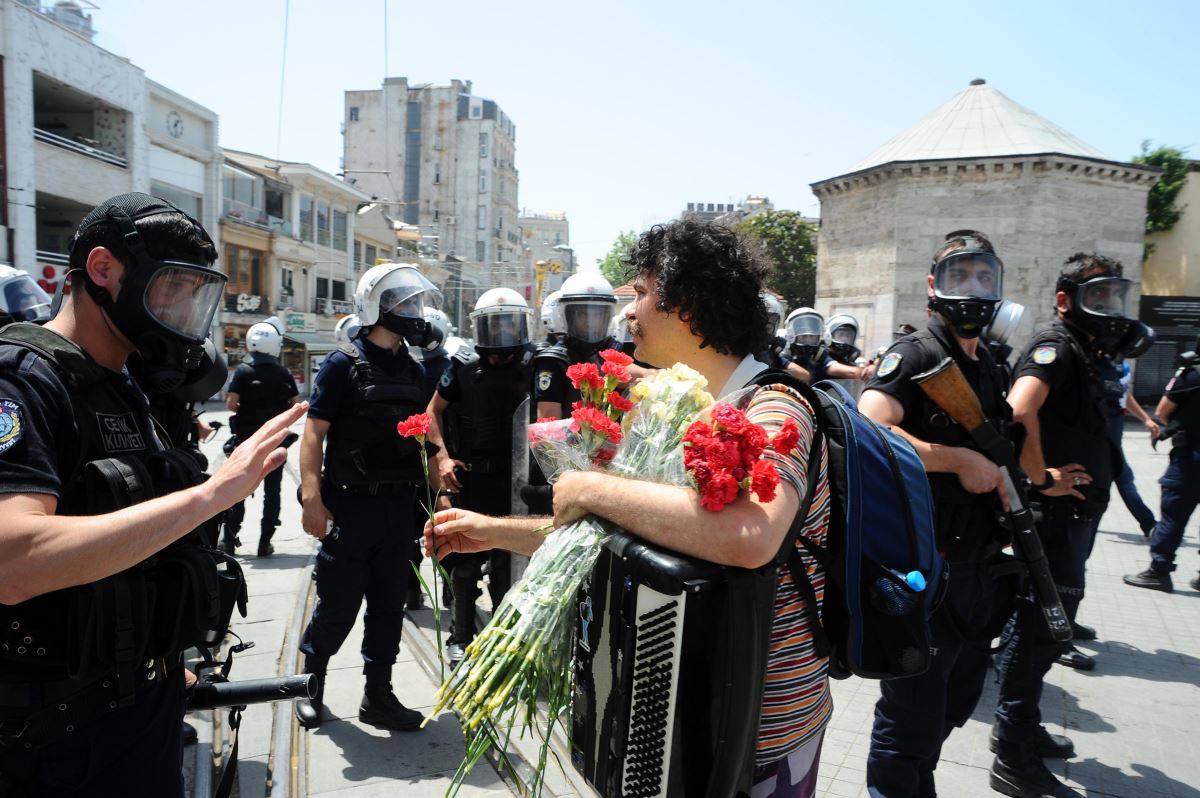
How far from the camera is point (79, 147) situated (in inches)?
952

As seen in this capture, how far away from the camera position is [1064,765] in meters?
3.91

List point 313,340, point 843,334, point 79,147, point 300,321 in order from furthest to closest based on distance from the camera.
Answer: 1. point 313,340
2. point 300,321
3. point 79,147
4. point 843,334

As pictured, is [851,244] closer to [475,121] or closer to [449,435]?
[449,435]

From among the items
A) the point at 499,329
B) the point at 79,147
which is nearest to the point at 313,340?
the point at 79,147

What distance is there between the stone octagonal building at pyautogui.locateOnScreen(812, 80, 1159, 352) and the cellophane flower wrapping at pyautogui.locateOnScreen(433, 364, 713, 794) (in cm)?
3087

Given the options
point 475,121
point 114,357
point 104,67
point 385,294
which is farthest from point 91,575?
point 475,121

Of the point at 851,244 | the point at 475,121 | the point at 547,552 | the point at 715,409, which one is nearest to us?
the point at 715,409

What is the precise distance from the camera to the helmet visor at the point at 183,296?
2047 millimetres

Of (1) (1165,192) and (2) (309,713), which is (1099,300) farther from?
(1) (1165,192)

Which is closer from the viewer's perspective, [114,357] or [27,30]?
[114,357]

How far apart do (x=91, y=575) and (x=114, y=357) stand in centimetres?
69

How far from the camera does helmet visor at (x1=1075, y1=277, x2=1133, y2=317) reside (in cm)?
396

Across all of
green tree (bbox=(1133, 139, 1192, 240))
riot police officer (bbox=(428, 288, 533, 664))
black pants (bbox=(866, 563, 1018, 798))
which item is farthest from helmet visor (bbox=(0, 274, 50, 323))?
green tree (bbox=(1133, 139, 1192, 240))

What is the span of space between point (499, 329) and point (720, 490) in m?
3.78
